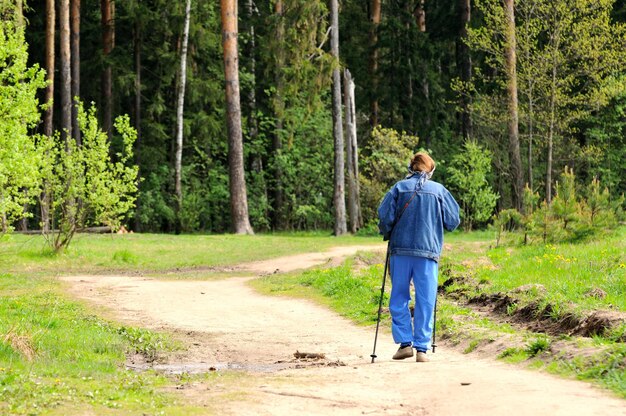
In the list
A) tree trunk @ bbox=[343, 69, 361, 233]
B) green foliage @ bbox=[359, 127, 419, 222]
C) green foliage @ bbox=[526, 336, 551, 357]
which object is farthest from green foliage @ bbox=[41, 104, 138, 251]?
green foliage @ bbox=[359, 127, 419, 222]

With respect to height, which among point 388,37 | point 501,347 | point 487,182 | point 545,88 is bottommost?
point 501,347

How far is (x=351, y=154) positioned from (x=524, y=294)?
83.1 ft

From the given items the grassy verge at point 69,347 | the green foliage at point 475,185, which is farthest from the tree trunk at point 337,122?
the grassy verge at point 69,347

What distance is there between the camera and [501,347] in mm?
10148

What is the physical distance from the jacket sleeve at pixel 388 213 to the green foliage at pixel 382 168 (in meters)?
29.2

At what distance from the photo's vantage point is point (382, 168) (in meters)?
39.8

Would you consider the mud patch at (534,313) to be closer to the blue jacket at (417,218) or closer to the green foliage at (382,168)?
the blue jacket at (417,218)

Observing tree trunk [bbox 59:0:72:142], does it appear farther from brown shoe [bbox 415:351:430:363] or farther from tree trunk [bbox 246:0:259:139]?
brown shoe [bbox 415:351:430:363]

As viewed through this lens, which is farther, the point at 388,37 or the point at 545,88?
the point at 388,37

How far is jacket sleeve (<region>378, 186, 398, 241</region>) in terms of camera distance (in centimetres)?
1011

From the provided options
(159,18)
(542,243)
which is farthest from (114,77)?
(542,243)

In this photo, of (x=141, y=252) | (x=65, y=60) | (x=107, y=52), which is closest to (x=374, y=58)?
(x=107, y=52)

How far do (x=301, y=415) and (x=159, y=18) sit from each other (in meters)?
37.0

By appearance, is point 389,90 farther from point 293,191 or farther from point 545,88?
point 545,88
